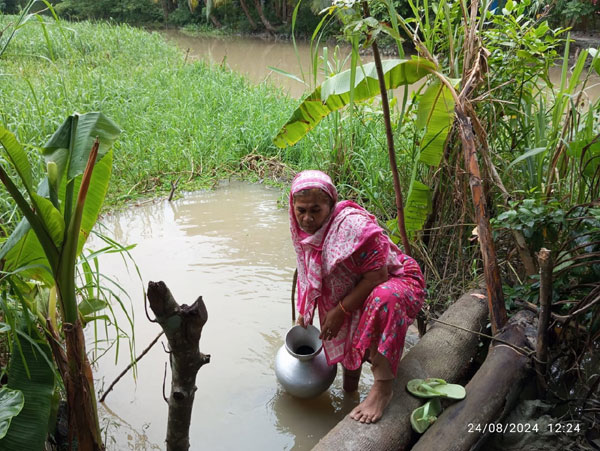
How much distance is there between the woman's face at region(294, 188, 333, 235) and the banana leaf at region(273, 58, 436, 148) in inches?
26.4

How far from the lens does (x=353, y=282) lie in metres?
2.22

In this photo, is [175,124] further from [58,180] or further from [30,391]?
[30,391]

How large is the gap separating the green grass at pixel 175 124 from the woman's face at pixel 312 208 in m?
1.59

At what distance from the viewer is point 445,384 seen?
204cm

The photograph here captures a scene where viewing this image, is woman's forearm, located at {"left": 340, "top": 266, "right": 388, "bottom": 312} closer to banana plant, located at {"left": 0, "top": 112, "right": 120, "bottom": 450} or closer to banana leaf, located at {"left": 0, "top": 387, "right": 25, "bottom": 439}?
banana plant, located at {"left": 0, "top": 112, "right": 120, "bottom": 450}

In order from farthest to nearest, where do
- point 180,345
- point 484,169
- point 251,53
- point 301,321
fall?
1. point 251,53
2. point 484,169
3. point 301,321
4. point 180,345

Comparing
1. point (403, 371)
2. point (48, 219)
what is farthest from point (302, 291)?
point (48, 219)

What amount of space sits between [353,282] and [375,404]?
498 millimetres

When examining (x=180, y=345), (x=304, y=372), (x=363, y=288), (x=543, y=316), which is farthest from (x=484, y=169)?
(x=180, y=345)

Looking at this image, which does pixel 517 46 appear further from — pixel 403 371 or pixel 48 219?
pixel 48 219

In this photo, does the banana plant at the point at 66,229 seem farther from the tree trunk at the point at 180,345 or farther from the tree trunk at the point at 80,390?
the tree trunk at the point at 180,345

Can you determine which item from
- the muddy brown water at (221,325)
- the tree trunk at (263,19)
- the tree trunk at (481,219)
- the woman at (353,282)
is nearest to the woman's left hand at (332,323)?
the woman at (353,282)

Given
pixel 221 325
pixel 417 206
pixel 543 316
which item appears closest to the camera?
pixel 543 316

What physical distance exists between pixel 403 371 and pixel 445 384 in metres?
0.18
